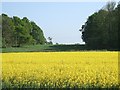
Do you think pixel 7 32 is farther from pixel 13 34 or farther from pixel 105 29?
pixel 105 29

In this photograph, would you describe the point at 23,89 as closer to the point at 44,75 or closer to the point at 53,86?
the point at 53,86

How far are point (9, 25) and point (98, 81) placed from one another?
88.5 m

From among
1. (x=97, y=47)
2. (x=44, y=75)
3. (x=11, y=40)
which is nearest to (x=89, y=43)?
(x=97, y=47)

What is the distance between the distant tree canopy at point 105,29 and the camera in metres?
81.8

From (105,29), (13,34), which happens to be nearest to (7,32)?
(13,34)

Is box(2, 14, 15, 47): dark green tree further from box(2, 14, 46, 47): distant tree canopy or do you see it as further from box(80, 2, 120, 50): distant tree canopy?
box(80, 2, 120, 50): distant tree canopy

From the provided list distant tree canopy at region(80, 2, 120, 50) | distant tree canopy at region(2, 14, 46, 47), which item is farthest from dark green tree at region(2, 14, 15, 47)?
distant tree canopy at region(80, 2, 120, 50)

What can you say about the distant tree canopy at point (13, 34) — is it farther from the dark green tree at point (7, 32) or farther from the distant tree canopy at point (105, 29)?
the distant tree canopy at point (105, 29)

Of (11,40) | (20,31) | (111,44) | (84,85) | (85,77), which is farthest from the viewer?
(20,31)

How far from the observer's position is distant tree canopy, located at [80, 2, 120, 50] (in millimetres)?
81812

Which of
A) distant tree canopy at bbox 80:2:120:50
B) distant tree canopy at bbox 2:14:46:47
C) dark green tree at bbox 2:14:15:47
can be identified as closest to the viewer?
distant tree canopy at bbox 80:2:120:50

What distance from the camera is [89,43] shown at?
90562 millimetres

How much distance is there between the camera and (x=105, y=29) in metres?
86.9

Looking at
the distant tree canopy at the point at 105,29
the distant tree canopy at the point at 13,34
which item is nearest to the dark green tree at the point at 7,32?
the distant tree canopy at the point at 13,34
